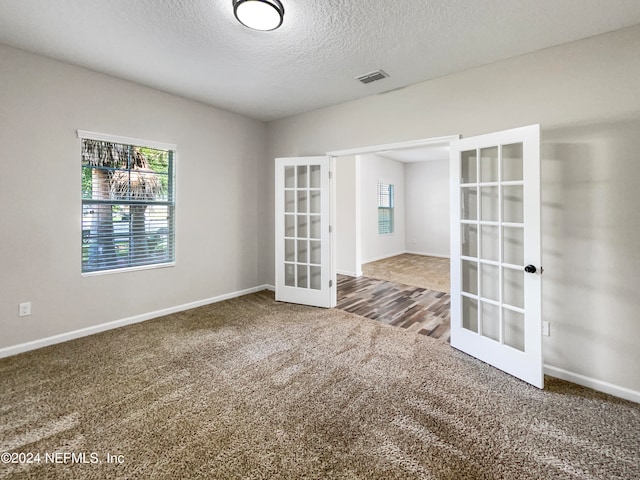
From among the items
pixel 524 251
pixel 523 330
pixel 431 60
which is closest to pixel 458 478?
pixel 523 330

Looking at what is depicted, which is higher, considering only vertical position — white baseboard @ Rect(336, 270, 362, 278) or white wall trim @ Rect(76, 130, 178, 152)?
white wall trim @ Rect(76, 130, 178, 152)

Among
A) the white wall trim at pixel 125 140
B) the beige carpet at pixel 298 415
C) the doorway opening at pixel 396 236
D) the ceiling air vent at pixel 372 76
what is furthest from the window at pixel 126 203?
the ceiling air vent at pixel 372 76

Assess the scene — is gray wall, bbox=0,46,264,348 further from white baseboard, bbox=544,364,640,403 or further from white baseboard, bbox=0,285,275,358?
white baseboard, bbox=544,364,640,403

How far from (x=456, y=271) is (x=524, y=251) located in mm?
624

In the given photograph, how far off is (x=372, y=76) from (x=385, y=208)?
5.66 metres

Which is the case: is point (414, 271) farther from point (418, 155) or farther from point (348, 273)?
point (418, 155)

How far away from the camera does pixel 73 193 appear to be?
118 inches

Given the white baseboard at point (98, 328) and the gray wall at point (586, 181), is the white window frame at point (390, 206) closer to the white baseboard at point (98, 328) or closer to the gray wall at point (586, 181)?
the white baseboard at point (98, 328)

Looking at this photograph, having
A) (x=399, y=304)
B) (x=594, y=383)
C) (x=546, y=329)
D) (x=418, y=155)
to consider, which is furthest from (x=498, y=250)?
(x=418, y=155)

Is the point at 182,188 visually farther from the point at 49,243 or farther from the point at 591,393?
the point at 591,393

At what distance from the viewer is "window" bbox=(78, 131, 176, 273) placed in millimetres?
3158

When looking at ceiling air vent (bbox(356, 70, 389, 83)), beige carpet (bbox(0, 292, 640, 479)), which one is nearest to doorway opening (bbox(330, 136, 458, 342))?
ceiling air vent (bbox(356, 70, 389, 83))

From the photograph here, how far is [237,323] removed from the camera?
11.5 feet

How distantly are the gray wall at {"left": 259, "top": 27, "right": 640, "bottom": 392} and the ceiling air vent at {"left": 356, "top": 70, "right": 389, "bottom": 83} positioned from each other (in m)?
0.92
